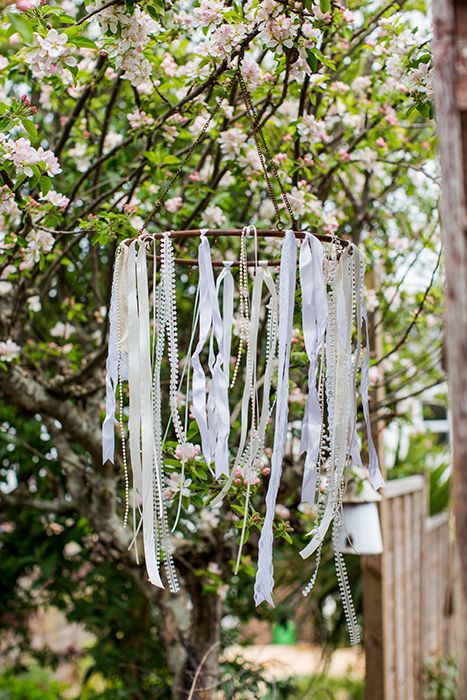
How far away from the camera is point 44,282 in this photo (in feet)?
8.29

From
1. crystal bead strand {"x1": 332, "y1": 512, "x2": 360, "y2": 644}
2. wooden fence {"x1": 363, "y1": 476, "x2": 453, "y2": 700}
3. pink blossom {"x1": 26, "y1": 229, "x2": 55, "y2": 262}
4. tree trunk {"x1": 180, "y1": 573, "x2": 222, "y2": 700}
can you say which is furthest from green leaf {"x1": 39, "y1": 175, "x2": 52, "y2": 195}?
wooden fence {"x1": 363, "y1": 476, "x2": 453, "y2": 700}

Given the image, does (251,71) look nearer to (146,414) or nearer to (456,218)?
(146,414)

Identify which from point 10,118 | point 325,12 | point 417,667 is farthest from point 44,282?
point 417,667

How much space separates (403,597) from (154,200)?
73.8 inches

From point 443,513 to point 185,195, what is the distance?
2984 mm

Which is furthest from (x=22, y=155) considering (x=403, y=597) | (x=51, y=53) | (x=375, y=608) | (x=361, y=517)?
(x=403, y=597)

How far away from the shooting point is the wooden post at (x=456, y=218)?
799mm

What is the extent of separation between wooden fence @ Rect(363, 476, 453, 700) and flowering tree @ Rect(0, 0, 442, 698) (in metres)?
0.50

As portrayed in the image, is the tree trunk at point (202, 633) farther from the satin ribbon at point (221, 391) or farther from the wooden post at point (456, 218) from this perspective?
the wooden post at point (456, 218)

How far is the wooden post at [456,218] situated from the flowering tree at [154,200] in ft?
2.15

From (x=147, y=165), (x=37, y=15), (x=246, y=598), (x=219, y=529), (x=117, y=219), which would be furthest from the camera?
(x=246, y=598)

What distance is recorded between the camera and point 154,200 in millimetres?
2518

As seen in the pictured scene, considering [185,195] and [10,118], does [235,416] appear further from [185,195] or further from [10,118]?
[10,118]

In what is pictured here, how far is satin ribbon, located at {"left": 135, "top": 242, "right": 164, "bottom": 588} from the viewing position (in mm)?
1440
